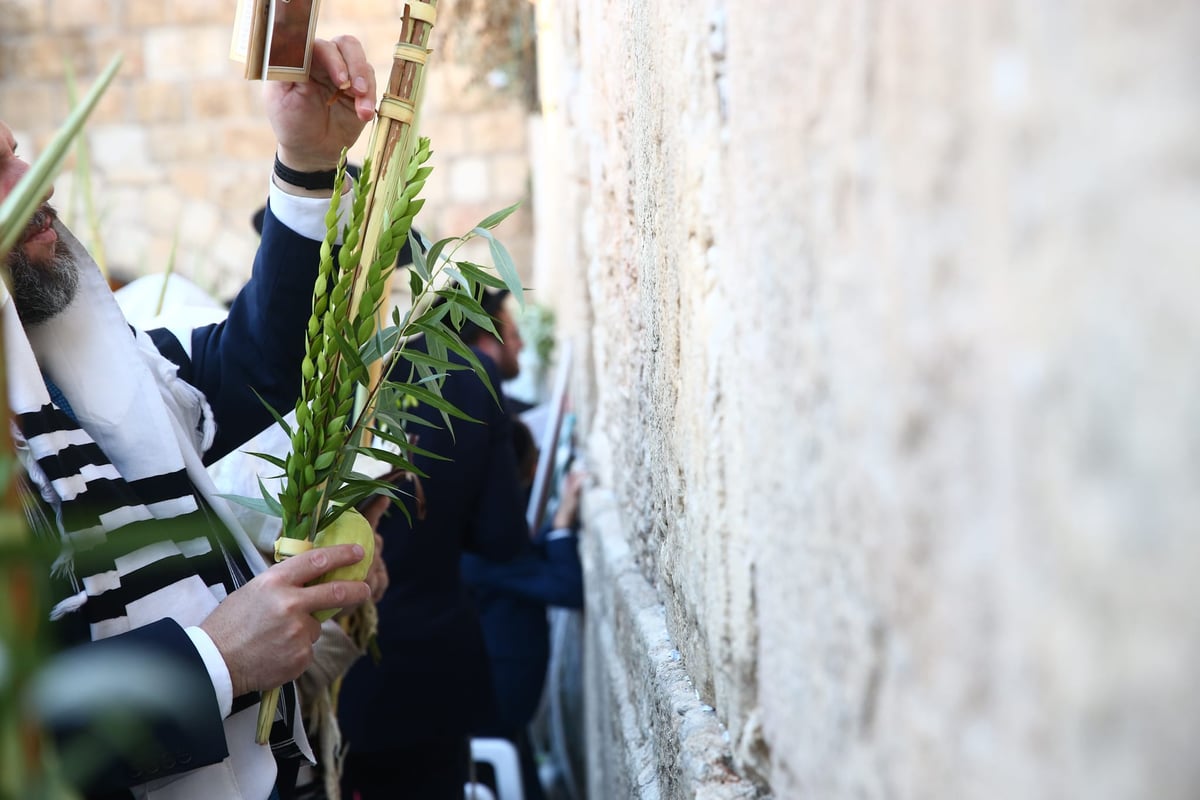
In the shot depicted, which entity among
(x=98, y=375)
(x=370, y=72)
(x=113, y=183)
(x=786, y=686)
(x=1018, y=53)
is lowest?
(x=786, y=686)

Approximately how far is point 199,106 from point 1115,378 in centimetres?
818

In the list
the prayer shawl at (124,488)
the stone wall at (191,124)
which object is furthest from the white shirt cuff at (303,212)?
the stone wall at (191,124)

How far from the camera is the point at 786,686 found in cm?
85

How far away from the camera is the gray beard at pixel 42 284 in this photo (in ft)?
4.91

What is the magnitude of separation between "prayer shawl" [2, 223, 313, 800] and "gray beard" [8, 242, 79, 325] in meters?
0.02

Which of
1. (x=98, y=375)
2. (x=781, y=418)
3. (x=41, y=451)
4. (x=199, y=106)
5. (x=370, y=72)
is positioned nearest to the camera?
(x=781, y=418)

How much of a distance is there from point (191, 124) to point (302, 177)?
663cm

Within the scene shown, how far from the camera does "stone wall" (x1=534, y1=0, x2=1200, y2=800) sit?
402mm

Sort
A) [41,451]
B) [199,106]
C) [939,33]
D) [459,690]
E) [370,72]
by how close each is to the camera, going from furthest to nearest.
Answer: [199,106] → [459,690] → [370,72] → [41,451] → [939,33]

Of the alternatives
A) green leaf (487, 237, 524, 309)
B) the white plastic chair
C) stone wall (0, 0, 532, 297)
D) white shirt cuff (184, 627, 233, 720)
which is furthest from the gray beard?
stone wall (0, 0, 532, 297)

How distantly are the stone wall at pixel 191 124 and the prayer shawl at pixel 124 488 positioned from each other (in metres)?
6.19

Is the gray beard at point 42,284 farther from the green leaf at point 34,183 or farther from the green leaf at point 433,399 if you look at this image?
the green leaf at point 34,183

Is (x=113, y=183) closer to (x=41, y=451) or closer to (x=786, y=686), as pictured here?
(x=41, y=451)

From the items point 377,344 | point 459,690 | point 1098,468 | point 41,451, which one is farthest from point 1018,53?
point 459,690
